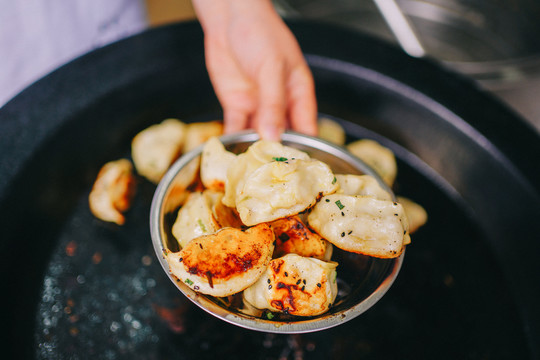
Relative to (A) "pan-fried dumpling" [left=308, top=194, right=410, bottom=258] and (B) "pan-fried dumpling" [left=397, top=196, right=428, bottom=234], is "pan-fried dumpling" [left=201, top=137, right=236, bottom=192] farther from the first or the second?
(B) "pan-fried dumpling" [left=397, top=196, right=428, bottom=234]

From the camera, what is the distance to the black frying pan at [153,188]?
3.50ft

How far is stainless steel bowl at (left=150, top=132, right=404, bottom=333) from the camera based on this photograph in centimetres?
76

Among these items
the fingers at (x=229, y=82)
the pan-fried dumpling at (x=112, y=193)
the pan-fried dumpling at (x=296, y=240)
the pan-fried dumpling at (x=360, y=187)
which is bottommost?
the pan-fried dumpling at (x=112, y=193)

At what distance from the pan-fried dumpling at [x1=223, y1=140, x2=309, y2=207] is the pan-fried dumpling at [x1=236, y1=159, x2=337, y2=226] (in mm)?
49

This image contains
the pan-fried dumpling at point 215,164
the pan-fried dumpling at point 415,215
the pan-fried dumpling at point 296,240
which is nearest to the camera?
the pan-fried dumpling at point 296,240

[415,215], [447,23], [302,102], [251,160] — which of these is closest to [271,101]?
[302,102]

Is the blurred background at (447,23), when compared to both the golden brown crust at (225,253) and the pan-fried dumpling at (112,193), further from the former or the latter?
the golden brown crust at (225,253)

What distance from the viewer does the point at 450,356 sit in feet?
3.48

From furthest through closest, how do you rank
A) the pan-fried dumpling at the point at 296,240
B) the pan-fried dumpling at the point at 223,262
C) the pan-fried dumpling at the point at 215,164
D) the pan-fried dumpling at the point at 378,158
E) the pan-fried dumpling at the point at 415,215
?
the pan-fried dumpling at the point at 378,158 → the pan-fried dumpling at the point at 415,215 → the pan-fried dumpling at the point at 215,164 → the pan-fried dumpling at the point at 296,240 → the pan-fried dumpling at the point at 223,262

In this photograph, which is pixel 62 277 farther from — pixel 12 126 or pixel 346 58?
pixel 346 58

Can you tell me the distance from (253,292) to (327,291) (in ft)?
0.58

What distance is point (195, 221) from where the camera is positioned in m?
0.92

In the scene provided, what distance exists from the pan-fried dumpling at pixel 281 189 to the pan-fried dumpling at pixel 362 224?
0.13 feet

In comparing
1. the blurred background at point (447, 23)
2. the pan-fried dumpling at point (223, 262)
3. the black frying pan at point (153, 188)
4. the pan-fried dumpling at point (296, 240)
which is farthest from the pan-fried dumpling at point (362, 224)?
the blurred background at point (447, 23)
